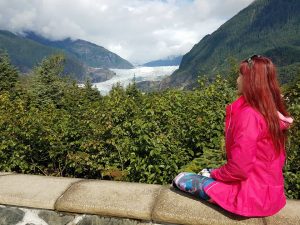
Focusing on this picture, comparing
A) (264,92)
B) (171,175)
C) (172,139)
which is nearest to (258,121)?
(264,92)

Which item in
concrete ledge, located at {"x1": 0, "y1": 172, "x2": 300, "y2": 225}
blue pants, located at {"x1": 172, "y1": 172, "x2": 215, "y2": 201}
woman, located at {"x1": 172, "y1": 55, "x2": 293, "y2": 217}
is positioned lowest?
concrete ledge, located at {"x1": 0, "y1": 172, "x2": 300, "y2": 225}

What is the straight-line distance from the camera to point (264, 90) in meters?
3.25

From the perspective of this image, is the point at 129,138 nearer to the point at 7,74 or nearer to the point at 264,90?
the point at 264,90

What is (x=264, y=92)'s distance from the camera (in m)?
3.25

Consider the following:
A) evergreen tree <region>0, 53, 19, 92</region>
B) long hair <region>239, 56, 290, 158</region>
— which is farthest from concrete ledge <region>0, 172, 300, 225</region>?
evergreen tree <region>0, 53, 19, 92</region>

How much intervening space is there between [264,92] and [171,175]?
241 centimetres

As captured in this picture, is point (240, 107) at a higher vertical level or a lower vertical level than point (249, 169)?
higher

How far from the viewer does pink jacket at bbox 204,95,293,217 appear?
321 cm

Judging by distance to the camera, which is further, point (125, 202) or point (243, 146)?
point (125, 202)

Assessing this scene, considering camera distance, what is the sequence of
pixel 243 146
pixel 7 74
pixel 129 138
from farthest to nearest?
pixel 7 74 < pixel 129 138 < pixel 243 146

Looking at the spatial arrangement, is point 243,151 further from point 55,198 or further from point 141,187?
point 55,198

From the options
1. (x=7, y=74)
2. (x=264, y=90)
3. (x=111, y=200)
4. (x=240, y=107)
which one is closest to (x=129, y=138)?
(x=111, y=200)

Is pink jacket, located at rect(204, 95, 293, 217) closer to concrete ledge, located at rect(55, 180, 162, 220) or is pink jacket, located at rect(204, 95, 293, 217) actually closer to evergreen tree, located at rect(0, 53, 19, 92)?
concrete ledge, located at rect(55, 180, 162, 220)

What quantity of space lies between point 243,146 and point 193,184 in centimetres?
70
